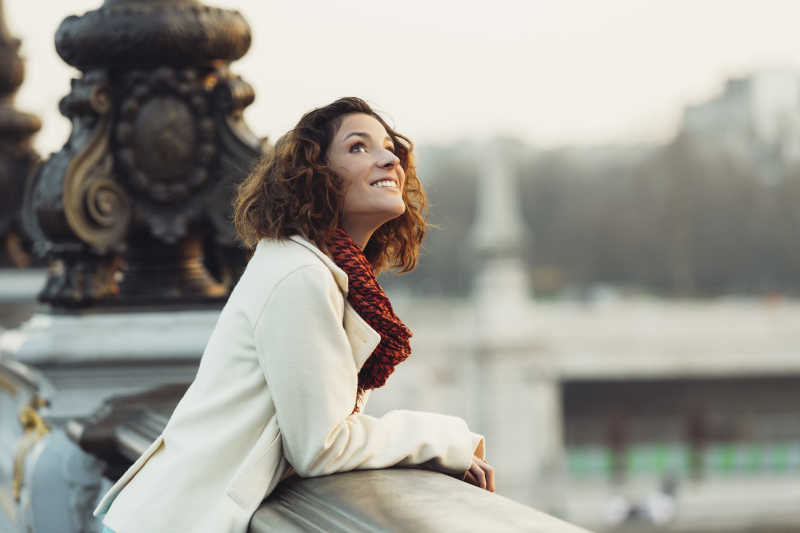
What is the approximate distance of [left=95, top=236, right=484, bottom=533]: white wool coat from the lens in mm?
2391

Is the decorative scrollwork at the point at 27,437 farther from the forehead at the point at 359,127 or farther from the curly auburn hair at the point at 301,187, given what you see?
the forehead at the point at 359,127

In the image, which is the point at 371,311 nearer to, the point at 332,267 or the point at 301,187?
the point at 332,267

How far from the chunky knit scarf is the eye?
6.5 inches

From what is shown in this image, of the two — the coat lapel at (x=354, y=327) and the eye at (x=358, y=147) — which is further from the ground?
the eye at (x=358, y=147)

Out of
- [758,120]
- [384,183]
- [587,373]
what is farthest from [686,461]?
[758,120]

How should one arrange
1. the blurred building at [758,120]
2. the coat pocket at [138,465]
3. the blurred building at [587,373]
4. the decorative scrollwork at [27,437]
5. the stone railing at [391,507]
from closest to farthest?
the stone railing at [391,507] < the coat pocket at [138,465] < the decorative scrollwork at [27,437] < the blurred building at [587,373] < the blurred building at [758,120]

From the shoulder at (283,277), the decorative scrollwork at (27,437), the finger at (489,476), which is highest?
the shoulder at (283,277)

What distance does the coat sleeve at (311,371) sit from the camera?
2385 mm

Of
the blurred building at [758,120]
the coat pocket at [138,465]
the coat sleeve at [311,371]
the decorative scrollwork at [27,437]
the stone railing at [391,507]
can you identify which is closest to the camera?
the stone railing at [391,507]

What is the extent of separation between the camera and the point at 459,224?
68.3m

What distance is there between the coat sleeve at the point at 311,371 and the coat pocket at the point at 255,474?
3 centimetres

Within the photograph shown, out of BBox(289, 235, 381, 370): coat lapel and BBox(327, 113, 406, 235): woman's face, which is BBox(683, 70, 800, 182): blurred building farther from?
BBox(289, 235, 381, 370): coat lapel

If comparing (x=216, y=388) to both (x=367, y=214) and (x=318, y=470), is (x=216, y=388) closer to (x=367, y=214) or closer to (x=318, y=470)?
(x=318, y=470)

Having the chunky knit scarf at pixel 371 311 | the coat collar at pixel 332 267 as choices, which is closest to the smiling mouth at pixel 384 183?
the chunky knit scarf at pixel 371 311
